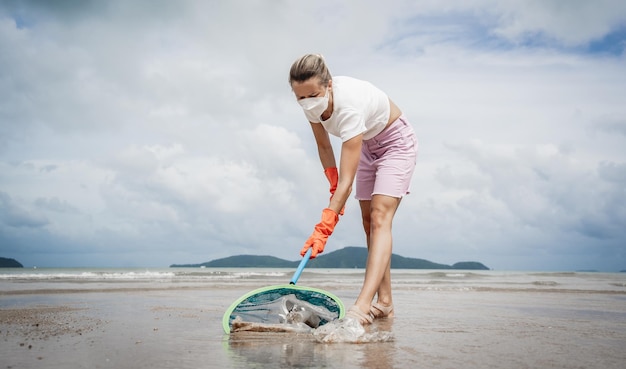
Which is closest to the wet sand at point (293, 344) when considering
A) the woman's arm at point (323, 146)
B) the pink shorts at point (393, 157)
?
the pink shorts at point (393, 157)

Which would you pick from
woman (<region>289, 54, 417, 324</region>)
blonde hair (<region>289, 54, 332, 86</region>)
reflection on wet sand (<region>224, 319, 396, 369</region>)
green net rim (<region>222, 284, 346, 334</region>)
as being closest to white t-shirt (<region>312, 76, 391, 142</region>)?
woman (<region>289, 54, 417, 324</region>)

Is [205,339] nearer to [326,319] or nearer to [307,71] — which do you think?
[326,319]

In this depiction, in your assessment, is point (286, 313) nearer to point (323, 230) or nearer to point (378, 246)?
point (323, 230)

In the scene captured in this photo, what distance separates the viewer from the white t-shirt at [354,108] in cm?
317

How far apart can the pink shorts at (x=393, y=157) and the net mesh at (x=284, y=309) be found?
3.03 ft

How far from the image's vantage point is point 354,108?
3.18 meters

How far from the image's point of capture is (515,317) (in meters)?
4.20

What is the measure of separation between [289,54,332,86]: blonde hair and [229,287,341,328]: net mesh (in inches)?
56.5

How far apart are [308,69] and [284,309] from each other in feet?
5.28

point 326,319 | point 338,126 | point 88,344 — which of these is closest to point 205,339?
point 88,344

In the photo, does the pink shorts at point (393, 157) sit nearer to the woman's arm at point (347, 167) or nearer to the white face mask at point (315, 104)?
the woman's arm at point (347, 167)

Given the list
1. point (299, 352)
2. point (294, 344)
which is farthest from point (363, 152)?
point (299, 352)

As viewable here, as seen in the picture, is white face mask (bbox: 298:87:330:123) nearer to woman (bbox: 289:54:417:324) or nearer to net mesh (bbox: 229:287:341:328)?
woman (bbox: 289:54:417:324)

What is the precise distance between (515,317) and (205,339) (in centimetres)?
276
